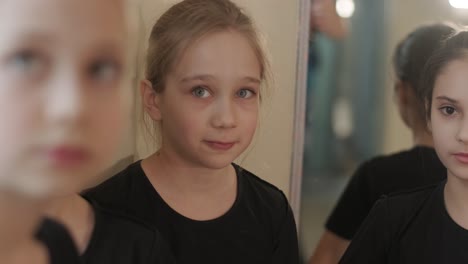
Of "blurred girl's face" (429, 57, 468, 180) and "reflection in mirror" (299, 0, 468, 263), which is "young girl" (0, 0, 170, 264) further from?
"reflection in mirror" (299, 0, 468, 263)

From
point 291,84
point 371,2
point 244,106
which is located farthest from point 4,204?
point 371,2

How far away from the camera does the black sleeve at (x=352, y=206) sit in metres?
0.84

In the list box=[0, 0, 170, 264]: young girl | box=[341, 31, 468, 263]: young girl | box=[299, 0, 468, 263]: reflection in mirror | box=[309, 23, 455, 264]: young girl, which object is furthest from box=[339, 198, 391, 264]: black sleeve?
box=[0, 0, 170, 264]: young girl

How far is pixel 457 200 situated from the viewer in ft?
2.11

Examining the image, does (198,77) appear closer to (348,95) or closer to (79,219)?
(79,219)

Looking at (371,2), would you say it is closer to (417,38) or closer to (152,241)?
(417,38)

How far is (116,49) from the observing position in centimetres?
23

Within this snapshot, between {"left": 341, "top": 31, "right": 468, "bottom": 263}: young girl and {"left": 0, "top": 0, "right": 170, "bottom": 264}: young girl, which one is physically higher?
{"left": 0, "top": 0, "right": 170, "bottom": 264}: young girl

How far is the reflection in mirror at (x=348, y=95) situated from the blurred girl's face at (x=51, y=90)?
70cm

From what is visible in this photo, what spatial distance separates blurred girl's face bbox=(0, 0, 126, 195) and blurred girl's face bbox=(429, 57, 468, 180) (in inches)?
17.9

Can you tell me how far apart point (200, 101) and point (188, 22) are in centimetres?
9

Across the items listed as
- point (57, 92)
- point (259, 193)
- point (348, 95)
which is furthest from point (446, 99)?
point (57, 92)

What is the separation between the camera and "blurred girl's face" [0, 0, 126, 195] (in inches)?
8.2

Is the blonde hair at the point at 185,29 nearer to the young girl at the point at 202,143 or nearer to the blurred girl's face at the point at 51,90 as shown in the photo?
the young girl at the point at 202,143
